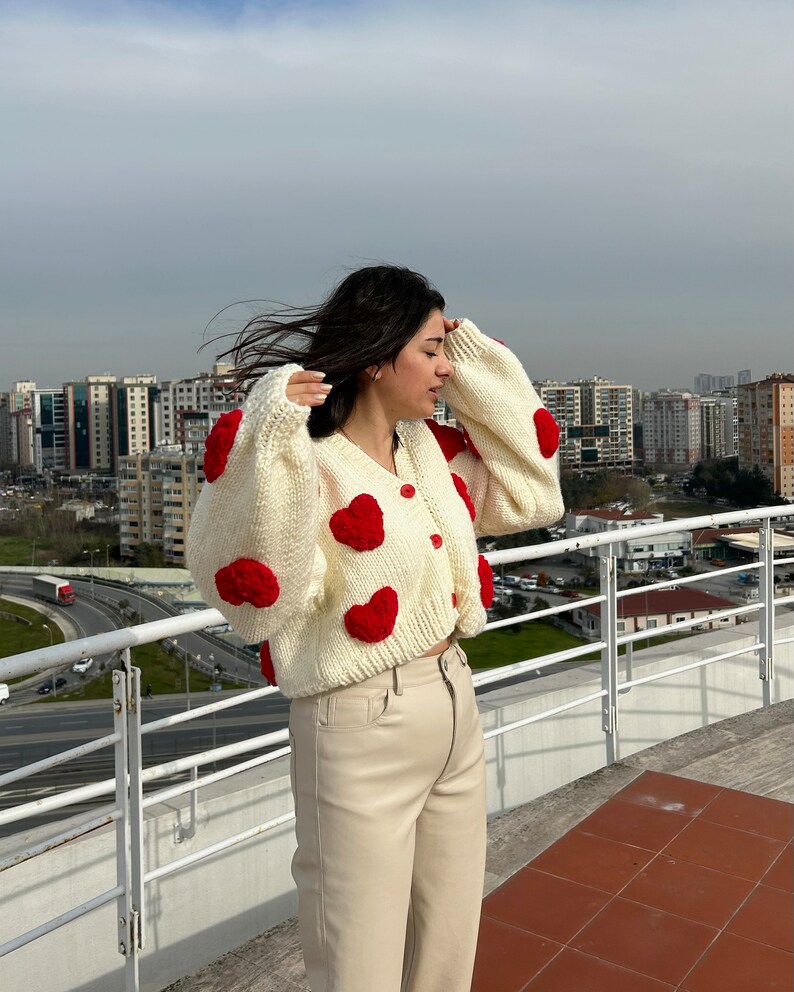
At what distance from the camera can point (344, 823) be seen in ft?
3.64

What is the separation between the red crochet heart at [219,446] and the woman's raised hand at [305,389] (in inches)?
2.7

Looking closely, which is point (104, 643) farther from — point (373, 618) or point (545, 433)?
point (545, 433)

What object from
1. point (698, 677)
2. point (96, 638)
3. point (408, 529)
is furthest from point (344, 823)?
point (698, 677)

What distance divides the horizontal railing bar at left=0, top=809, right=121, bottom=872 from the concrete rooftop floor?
44cm

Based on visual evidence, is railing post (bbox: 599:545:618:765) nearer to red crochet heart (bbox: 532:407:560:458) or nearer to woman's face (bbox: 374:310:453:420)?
red crochet heart (bbox: 532:407:560:458)

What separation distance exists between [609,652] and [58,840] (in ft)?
5.54

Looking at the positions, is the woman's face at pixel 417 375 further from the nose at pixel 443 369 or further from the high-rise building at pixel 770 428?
the high-rise building at pixel 770 428

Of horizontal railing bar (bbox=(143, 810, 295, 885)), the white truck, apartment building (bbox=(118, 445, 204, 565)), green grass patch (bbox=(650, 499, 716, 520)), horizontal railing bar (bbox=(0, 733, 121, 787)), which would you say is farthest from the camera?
apartment building (bbox=(118, 445, 204, 565))

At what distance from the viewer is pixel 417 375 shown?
118 centimetres

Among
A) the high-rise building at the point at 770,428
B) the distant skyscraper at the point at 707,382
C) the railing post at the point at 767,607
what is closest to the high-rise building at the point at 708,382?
the distant skyscraper at the point at 707,382

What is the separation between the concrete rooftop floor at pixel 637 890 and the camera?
1709mm

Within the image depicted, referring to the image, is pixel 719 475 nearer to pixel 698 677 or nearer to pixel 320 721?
pixel 698 677

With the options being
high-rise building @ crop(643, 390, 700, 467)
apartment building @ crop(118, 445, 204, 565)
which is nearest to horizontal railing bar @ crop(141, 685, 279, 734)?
high-rise building @ crop(643, 390, 700, 467)

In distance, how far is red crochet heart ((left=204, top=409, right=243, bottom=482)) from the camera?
3.39 ft
